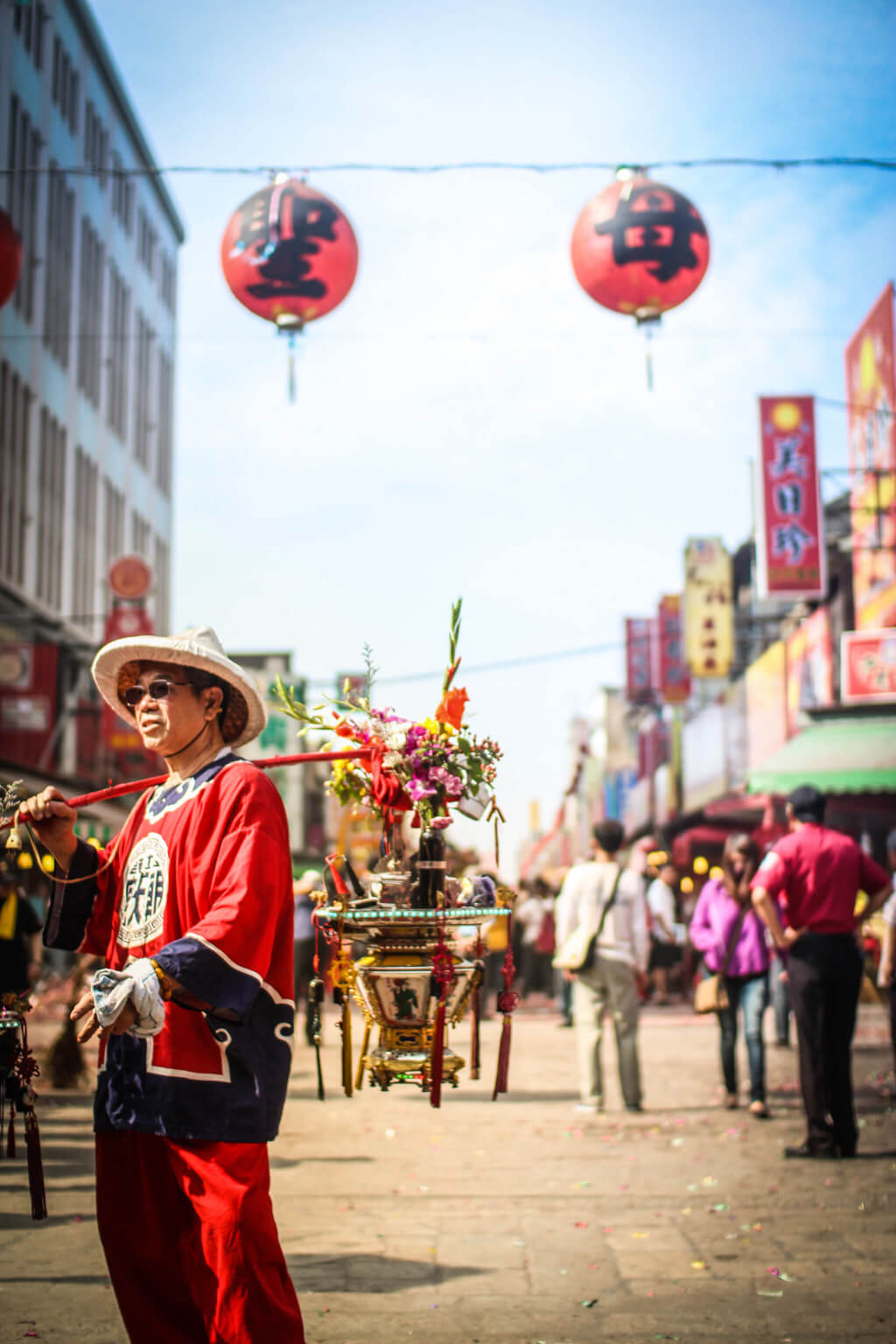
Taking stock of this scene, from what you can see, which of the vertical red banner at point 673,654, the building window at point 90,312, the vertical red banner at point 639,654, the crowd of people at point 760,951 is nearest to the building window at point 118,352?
the building window at point 90,312

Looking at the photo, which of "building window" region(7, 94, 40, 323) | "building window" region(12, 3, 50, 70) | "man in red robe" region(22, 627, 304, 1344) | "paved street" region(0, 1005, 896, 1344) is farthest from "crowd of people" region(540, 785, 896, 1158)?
"building window" region(12, 3, 50, 70)

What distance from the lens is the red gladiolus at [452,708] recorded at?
4.82 metres

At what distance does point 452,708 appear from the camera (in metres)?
4.85

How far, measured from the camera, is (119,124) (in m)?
42.0

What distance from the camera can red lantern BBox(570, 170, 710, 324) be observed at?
8.54 m

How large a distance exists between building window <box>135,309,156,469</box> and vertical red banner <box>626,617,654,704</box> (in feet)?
63.9

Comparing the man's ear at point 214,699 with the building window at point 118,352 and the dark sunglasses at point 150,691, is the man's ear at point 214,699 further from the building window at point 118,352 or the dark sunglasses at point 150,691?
the building window at point 118,352

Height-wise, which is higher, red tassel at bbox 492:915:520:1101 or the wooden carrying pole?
the wooden carrying pole

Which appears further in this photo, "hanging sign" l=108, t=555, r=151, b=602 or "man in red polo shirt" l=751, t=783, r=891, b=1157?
"hanging sign" l=108, t=555, r=151, b=602

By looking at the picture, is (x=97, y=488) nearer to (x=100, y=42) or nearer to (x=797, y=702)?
(x=100, y=42)

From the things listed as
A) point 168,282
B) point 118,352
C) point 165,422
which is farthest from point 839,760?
point 168,282

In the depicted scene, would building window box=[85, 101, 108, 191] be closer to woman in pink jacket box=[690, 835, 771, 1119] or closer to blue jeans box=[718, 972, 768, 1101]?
woman in pink jacket box=[690, 835, 771, 1119]

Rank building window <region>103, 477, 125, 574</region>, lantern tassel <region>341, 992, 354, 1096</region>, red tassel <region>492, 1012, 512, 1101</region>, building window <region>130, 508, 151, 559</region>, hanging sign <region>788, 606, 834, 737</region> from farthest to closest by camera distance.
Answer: building window <region>130, 508, 151, 559</region>
building window <region>103, 477, 125, 574</region>
hanging sign <region>788, 606, 834, 737</region>
red tassel <region>492, 1012, 512, 1101</region>
lantern tassel <region>341, 992, 354, 1096</region>

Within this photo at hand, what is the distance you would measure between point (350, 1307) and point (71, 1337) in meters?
0.96
